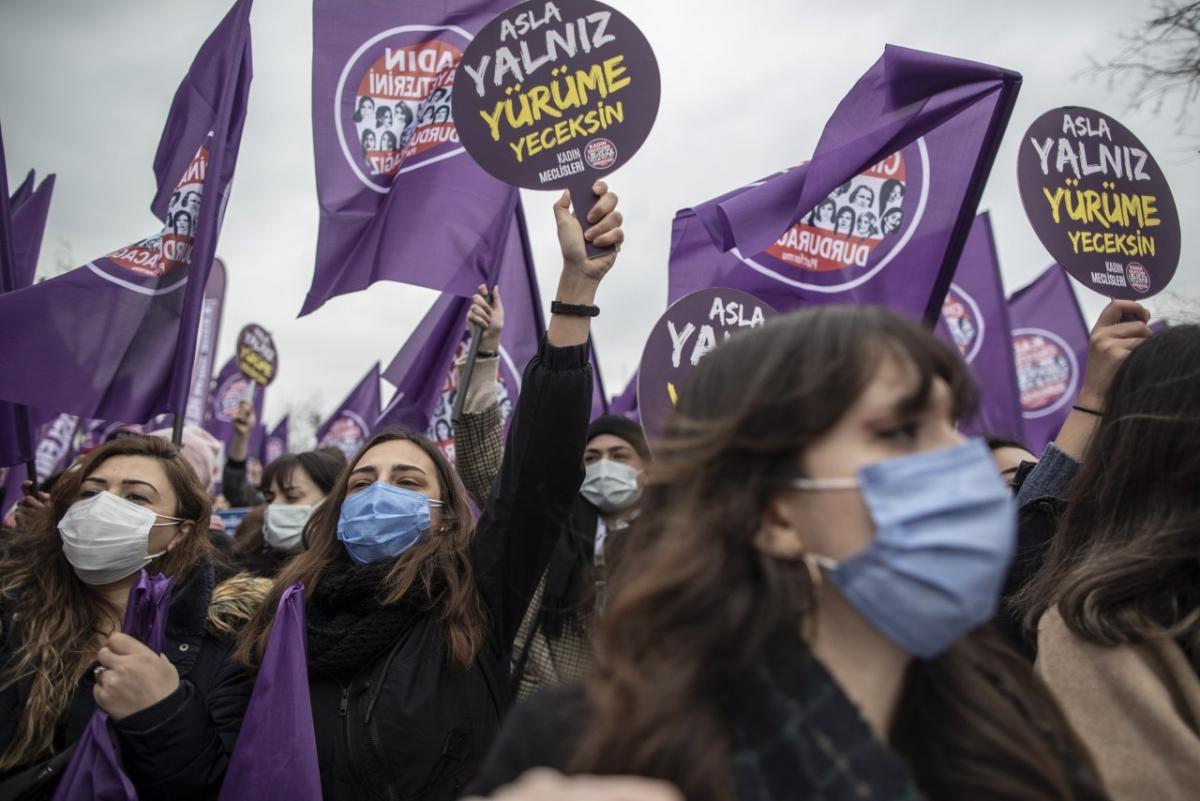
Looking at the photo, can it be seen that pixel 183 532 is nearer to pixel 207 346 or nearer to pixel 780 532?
pixel 780 532

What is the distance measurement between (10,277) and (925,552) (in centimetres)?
429

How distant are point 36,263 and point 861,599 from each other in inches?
215

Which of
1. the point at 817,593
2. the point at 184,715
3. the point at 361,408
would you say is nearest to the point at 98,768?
the point at 184,715

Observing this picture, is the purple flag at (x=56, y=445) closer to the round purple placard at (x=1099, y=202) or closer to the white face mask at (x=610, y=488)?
the white face mask at (x=610, y=488)

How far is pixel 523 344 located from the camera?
18.1 feet

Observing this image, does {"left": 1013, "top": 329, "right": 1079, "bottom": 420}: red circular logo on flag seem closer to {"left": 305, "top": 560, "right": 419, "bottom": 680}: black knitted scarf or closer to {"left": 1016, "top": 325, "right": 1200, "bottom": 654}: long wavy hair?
{"left": 1016, "top": 325, "right": 1200, "bottom": 654}: long wavy hair

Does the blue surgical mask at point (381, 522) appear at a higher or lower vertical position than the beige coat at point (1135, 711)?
higher

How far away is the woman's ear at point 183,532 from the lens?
328 centimetres

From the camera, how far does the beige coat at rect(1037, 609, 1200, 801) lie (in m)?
1.65

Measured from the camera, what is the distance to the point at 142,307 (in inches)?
164

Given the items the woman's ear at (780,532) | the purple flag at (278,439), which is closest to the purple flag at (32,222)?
the woman's ear at (780,532)

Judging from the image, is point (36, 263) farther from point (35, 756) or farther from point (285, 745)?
point (285, 745)

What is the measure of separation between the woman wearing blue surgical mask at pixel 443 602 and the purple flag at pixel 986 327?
169 inches

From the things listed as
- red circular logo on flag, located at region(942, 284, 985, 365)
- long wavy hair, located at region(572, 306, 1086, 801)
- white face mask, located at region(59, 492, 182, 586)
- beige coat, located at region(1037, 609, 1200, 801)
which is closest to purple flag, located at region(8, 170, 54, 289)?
white face mask, located at region(59, 492, 182, 586)
